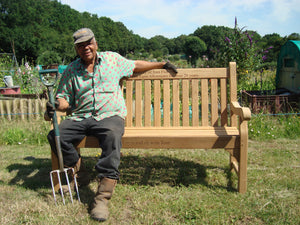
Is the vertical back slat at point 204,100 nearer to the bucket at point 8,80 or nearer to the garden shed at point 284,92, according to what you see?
the garden shed at point 284,92

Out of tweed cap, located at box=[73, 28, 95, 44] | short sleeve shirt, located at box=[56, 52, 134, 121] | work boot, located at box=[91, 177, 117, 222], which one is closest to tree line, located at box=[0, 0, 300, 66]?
short sleeve shirt, located at box=[56, 52, 134, 121]

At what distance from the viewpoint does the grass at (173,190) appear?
254cm

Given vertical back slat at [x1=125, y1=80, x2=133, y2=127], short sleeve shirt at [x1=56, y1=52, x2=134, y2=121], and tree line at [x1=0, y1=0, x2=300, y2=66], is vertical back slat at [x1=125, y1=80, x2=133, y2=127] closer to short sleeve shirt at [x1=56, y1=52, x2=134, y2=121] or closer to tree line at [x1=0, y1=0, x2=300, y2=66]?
short sleeve shirt at [x1=56, y1=52, x2=134, y2=121]

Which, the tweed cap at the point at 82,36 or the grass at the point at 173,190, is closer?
the grass at the point at 173,190

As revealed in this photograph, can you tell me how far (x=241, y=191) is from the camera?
295 cm

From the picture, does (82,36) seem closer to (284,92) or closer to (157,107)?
(157,107)

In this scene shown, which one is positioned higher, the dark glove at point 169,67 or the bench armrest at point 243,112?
the dark glove at point 169,67

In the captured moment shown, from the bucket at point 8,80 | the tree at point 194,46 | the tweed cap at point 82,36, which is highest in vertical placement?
the tree at point 194,46

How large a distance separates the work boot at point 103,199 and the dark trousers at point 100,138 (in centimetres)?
6

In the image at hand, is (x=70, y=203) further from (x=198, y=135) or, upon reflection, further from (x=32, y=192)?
(x=198, y=135)

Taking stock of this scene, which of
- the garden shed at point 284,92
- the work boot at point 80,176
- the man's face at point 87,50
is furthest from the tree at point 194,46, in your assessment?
the work boot at point 80,176

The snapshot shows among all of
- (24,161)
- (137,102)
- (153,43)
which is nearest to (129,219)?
(137,102)

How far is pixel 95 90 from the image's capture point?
299 cm

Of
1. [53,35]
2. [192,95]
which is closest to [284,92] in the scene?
[192,95]
